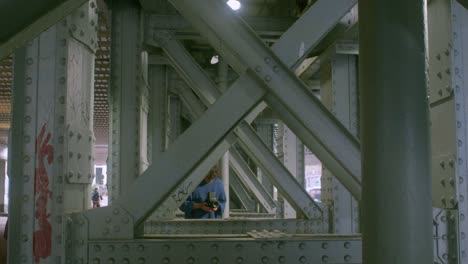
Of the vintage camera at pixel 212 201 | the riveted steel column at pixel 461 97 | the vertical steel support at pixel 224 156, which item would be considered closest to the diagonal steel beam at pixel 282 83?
the riveted steel column at pixel 461 97

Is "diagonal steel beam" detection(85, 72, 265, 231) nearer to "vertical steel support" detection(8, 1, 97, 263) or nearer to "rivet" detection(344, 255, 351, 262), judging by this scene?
"vertical steel support" detection(8, 1, 97, 263)

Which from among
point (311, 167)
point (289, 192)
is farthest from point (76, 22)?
point (311, 167)

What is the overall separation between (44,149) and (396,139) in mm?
2009

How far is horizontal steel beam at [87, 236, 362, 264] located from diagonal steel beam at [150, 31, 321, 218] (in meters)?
3.01

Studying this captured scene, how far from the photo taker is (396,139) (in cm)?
201

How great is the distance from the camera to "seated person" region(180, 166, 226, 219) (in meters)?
7.74

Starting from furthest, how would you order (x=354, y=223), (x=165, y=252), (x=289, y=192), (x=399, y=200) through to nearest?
1. (x=354, y=223)
2. (x=289, y=192)
3. (x=165, y=252)
4. (x=399, y=200)

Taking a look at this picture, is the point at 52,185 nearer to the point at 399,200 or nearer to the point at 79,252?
the point at 79,252

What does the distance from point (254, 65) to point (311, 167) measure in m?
44.6

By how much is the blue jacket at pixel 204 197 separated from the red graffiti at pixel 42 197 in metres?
4.66

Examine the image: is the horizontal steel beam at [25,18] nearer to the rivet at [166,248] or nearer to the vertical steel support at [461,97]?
the rivet at [166,248]

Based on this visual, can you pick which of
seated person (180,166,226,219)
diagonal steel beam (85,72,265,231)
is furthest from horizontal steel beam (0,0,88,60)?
seated person (180,166,226,219)

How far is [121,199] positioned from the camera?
3105 mm

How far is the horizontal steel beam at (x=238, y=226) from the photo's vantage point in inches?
251
